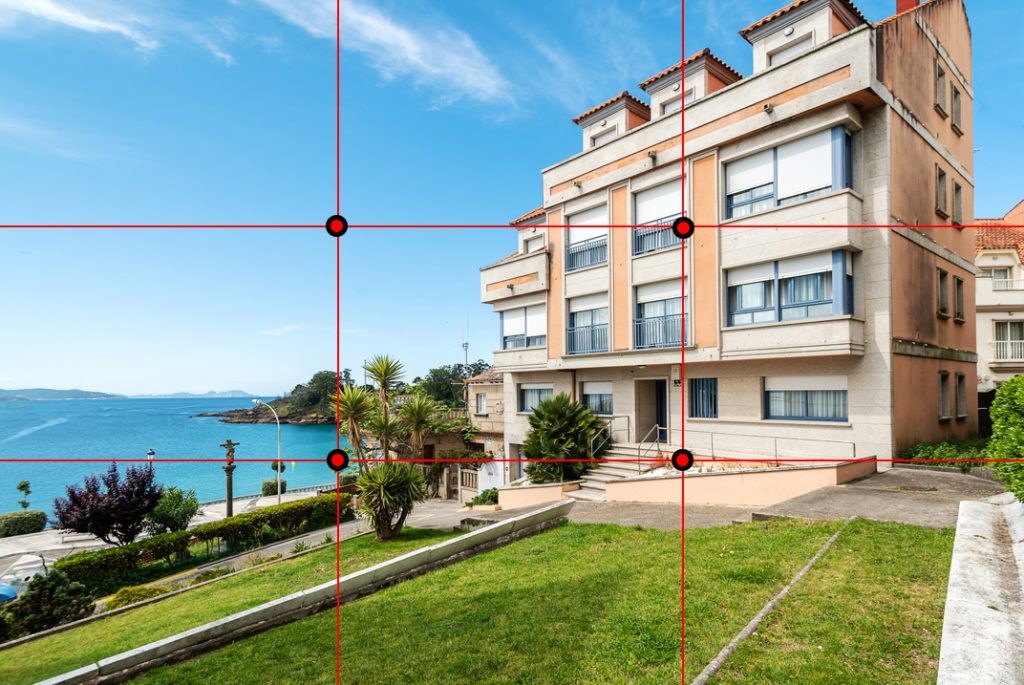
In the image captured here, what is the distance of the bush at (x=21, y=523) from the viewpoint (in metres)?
35.3

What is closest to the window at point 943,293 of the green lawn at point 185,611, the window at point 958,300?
the window at point 958,300

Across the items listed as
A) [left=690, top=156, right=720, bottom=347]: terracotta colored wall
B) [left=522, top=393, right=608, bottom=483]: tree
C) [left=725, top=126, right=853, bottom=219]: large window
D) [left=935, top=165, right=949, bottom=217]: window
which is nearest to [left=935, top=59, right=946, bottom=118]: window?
[left=935, top=165, right=949, bottom=217]: window

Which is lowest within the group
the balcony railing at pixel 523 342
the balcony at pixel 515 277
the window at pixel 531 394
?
the window at pixel 531 394

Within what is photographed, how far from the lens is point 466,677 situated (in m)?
4.96

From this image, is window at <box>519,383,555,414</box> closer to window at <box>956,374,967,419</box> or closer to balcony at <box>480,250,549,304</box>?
balcony at <box>480,250,549,304</box>

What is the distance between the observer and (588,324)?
2220 centimetres

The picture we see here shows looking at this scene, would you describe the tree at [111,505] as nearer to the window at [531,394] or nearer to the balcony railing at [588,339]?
the window at [531,394]

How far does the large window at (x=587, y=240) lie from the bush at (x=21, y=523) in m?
40.0

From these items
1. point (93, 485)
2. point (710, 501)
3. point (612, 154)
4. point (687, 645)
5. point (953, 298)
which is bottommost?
point (93, 485)

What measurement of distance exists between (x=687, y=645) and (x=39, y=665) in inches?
381

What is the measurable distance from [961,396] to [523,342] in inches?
674

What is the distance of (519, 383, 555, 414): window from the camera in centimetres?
2486

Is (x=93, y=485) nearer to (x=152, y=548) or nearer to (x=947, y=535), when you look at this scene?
(x=152, y=548)

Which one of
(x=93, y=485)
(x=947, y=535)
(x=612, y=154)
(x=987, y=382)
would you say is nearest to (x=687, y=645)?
(x=947, y=535)
